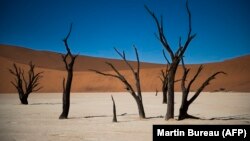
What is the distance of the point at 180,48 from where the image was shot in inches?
599

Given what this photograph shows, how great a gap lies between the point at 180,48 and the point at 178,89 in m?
49.7

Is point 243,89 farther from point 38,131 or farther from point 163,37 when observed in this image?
point 38,131

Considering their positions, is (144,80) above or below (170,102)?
above

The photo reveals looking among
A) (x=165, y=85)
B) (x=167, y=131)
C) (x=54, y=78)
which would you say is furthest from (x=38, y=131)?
(x=54, y=78)
